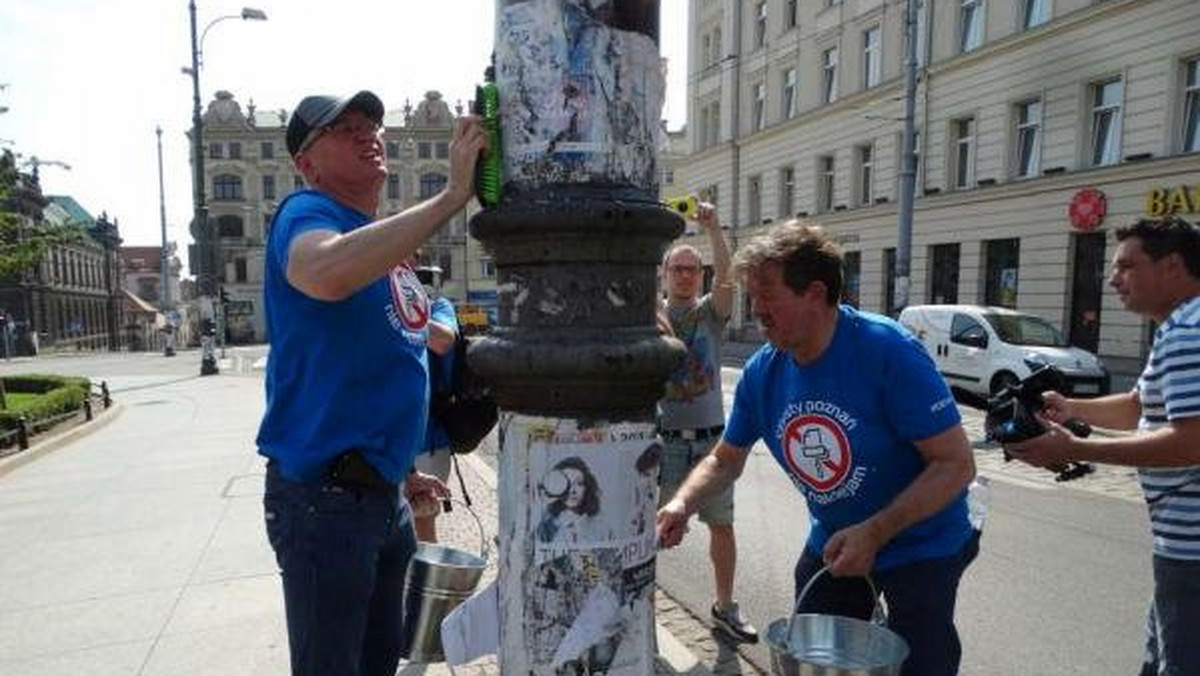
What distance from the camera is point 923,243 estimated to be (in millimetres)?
27500

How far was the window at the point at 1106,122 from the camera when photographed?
21.1m

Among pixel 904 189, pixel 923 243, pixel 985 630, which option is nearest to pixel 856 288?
pixel 923 243

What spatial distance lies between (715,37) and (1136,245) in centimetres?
4059

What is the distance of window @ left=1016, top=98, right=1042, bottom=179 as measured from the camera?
23453mm

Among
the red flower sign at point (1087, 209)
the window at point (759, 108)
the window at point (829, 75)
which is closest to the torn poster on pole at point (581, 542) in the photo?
the red flower sign at point (1087, 209)

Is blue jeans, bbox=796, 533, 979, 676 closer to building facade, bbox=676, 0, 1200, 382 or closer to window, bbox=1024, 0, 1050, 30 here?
building facade, bbox=676, 0, 1200, 382

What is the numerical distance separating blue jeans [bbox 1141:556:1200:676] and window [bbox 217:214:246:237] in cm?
7830

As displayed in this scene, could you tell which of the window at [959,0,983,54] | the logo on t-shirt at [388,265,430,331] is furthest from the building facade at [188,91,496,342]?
the logo on t-shirt at [388,265,430,331]

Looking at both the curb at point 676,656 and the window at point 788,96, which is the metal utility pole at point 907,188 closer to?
the window at point 788,96

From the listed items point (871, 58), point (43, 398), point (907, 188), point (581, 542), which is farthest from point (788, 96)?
point (581, 542)

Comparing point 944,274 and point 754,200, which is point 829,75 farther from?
point 944,274

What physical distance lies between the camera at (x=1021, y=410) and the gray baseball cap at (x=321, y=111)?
6.26 ft

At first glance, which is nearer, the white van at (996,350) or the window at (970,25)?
the white van at (996,350)

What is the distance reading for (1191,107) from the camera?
19.5 metres
